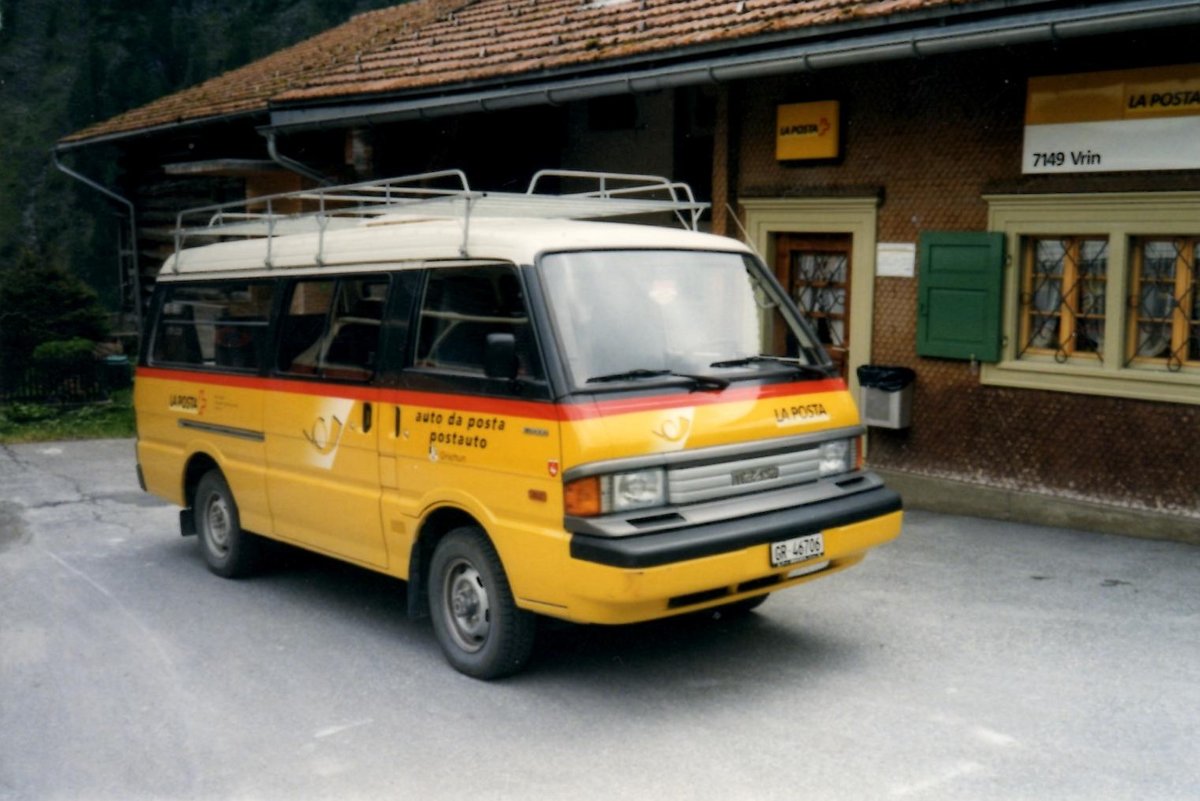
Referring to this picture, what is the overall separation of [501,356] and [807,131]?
6.29m

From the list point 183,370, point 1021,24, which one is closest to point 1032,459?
point 1021,24

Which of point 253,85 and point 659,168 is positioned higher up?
point 253,85

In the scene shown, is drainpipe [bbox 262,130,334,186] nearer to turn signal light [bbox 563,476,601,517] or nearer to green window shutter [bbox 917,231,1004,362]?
green window shutter [bbox 917,231,1004,362]

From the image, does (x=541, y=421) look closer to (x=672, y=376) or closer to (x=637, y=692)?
(x=672, y=376)

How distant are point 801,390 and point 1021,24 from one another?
12.7 ft

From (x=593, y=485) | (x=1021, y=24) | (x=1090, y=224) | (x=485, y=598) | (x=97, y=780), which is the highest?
(x=1021, y=24)

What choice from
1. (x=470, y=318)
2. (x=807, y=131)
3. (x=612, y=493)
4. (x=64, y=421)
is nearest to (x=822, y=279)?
(x=807, y=131)

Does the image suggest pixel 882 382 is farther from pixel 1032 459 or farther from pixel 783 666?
pixel 783 666

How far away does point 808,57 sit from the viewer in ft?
32.4

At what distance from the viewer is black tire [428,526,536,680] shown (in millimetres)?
5961

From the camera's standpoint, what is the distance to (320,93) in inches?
561

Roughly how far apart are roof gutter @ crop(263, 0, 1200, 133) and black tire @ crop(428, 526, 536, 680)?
5248 millimetres

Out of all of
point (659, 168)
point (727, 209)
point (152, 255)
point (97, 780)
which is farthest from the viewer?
point (152, 255)

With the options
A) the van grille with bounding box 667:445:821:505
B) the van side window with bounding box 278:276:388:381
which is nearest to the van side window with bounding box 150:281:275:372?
the van side window with bounding box 278:276:388:381
